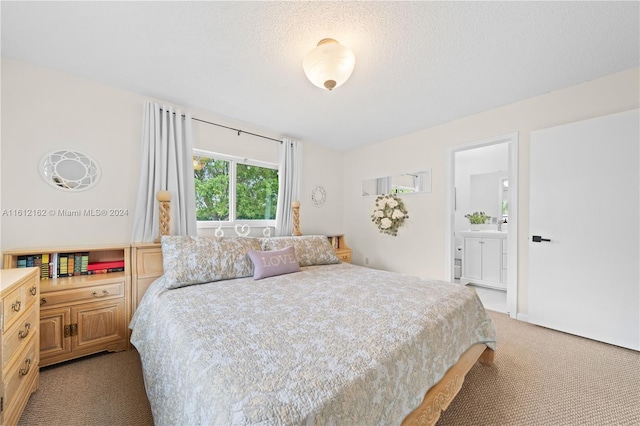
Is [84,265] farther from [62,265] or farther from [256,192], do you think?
[256,192]

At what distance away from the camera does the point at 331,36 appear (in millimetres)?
1728

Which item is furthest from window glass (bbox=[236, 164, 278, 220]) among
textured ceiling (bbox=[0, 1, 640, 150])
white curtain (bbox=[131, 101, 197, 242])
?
textured ceiling (bbox=[0, 1, 640, 150])


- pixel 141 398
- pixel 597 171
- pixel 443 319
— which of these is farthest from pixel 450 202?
pixel 141 398

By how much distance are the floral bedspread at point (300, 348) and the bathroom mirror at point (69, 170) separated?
4.17 ft

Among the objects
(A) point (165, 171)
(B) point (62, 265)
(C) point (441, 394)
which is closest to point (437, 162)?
(C) point (441, 394)

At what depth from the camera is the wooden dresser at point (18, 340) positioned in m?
1.24

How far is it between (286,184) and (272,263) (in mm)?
1547

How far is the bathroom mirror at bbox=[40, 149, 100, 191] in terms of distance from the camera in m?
2.16

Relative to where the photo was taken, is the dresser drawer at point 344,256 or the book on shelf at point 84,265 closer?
the book on shelf at point 84,265

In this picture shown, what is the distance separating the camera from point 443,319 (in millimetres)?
1443

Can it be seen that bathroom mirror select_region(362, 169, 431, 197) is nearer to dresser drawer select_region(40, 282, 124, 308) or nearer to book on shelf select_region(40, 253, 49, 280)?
dresser drawer select_region(40, 282, 124, 308)

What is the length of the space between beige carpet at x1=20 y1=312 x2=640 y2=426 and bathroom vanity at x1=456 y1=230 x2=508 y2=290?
68.4 inches

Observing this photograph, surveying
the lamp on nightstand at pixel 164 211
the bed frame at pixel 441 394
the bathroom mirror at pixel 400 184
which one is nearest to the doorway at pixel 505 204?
the bathroom mirror at pixel 400 184

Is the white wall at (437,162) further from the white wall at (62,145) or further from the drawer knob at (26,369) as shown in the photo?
the drawer knob at (26,369)
